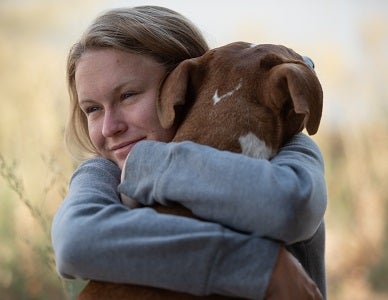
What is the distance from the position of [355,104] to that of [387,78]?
26 centimetres

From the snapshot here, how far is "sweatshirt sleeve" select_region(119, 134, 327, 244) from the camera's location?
4.78 ft

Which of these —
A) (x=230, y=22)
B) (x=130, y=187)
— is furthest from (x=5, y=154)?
(x=130, y=187)

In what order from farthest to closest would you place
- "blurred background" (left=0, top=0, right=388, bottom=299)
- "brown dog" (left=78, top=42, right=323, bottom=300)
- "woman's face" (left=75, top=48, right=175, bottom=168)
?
"blurred background" (left=0, top=0, right=388, bottom=299), "woman's face" (left=75, top=48, right=175, bottom=168), "brown dog" (left=78, top=42, right=323, bottom=300)

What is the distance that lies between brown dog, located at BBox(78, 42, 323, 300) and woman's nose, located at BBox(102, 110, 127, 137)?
139 mm

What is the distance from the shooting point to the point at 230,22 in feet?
14.0

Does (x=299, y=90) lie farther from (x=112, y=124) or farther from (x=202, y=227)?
(x=112, y=124)

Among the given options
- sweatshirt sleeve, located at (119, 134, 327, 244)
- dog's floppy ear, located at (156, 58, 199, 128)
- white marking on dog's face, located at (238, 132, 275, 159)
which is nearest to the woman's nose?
dog's floppy ear, located at (156, 58, 199, 128)

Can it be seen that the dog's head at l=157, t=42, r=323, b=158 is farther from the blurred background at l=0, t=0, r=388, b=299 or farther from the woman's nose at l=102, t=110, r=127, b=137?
the blurred background at l=0, t=0, r=388, b=299

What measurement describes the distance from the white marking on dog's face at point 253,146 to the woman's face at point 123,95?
0.30 m

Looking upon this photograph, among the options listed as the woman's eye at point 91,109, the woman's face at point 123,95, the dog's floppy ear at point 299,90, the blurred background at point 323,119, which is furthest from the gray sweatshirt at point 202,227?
the blurred background at point 323,119

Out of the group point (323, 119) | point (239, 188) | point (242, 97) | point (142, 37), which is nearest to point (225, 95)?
point (242, 97)

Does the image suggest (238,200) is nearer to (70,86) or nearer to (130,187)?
(130,187)

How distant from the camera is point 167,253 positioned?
147 centimetres

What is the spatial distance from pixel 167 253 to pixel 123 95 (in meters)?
0.55
